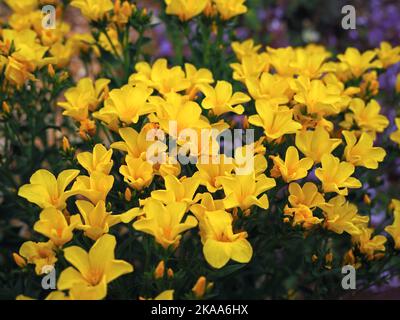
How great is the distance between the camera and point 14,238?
2.89 m

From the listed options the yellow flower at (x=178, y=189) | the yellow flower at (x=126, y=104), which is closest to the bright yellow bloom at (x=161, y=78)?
the yellow flower at (x=126, y=104)

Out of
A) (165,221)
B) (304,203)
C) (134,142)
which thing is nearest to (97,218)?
(165,221)

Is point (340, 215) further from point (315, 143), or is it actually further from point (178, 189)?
point (178, 189)

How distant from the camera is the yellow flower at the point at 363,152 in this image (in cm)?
214

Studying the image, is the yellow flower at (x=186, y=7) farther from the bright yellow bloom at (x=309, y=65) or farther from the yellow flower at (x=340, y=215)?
→ the yellow flower at (x=340, y=215)

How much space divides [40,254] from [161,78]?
90 cm

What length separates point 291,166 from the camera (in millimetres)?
2027

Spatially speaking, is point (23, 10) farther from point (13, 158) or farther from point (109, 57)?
point (13, 158)

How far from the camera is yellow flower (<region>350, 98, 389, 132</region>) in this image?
2420 millimetres

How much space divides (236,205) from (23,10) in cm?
172

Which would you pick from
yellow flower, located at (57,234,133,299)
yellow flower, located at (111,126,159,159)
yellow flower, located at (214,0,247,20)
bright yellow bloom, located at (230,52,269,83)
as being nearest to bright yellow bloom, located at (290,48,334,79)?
bright yellow bloom, located at (230,52,269,83)

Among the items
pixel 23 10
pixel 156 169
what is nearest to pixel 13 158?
pixel 23 10

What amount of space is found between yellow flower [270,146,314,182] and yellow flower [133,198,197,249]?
431mm
